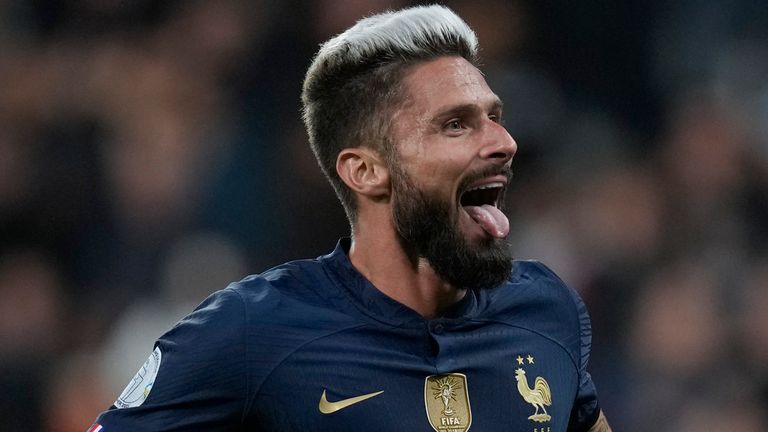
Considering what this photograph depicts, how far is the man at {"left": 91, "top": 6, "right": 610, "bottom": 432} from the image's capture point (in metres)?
2.97

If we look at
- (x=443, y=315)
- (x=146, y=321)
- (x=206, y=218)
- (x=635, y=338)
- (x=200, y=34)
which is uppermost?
(x=200, y=34)

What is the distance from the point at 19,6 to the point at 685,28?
3.92 m

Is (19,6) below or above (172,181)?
above

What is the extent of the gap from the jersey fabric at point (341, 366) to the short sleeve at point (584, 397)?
3.1 inches

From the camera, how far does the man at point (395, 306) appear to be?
2.97 m

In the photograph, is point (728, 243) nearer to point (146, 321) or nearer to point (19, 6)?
point (146, 321)

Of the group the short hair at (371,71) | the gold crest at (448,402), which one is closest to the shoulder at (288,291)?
the short hair at (371,71)

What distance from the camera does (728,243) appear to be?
6379 millimetres

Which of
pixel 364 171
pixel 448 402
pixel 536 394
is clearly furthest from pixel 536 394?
pixel 364 171

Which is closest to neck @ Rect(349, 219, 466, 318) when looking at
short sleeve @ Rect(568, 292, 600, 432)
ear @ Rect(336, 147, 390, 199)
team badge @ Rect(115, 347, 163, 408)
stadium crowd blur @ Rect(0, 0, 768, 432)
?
ear @ Rect(336, 147, 390, 199)

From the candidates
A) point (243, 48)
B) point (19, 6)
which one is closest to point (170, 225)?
point (243, 48)

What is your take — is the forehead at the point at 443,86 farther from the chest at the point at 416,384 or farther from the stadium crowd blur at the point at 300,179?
the stadium crowd blur at the point at 300,179

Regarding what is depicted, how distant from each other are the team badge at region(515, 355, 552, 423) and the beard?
27cm

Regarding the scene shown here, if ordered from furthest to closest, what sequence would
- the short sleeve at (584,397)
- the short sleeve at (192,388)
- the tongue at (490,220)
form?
the short sleeve at (584,397), the tongue at (490,220), the short sleeve at (192,388)
